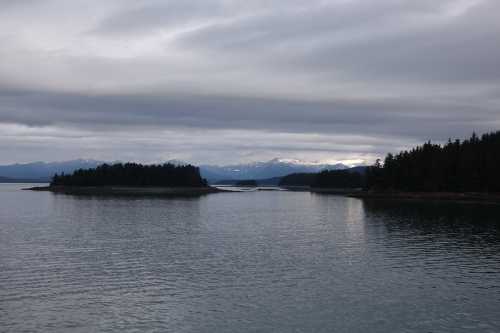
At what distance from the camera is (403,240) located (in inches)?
Result: 2842

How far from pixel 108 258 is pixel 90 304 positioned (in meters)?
19.4

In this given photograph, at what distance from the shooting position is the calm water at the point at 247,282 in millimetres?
32312

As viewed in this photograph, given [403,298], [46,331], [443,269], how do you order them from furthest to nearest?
[443,269], [403,298], [46,331]

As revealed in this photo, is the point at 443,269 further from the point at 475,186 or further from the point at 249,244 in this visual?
the point at 475,186

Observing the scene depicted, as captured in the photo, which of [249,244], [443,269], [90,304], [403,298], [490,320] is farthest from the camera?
[249,244]

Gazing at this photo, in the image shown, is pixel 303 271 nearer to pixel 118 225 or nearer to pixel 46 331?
pixel 46 331

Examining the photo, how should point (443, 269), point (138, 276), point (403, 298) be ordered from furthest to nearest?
1. point (443, 269)
2. point (138, 276)
3. point (403, 298)

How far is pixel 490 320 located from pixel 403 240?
39749mm

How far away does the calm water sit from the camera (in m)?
32.3

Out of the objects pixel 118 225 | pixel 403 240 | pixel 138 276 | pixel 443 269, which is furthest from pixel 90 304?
pixel 118 225

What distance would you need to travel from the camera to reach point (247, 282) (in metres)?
43.0

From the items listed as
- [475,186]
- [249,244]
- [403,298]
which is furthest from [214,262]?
[475,186]

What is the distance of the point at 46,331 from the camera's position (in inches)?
1181

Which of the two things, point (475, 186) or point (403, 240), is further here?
point (475, 186)
